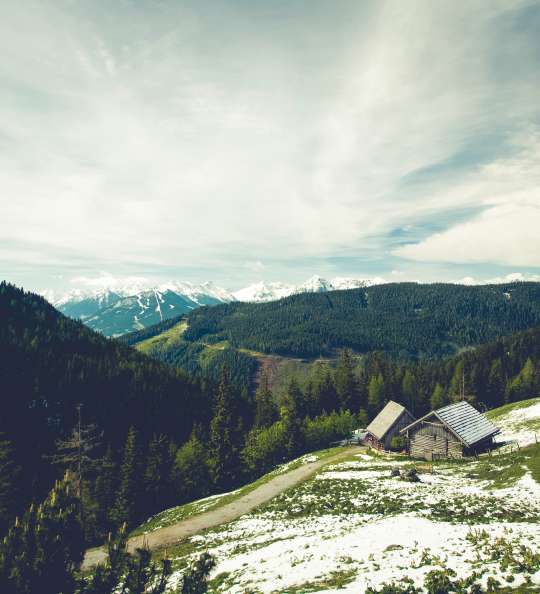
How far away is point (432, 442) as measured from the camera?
174ft

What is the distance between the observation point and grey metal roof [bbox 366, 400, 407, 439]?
66000 mm

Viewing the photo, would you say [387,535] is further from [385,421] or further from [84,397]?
[84,397]

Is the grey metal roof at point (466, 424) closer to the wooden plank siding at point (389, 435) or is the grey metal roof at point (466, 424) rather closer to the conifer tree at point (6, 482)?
the wooden plank siding at point (389, 435)

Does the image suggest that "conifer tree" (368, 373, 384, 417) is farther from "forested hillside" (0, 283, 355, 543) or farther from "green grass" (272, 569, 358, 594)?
"green grass" (272, 569, 358, 594)

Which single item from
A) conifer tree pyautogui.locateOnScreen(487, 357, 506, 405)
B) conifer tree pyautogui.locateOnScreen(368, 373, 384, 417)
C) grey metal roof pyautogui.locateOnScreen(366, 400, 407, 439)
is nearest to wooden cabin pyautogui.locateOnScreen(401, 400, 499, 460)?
grey metal roof pyautogui.locateOnScreen(366, 400, 407, 439)

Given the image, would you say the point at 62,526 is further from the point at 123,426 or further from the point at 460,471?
the point at 123,426

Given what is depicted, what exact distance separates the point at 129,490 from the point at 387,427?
1743 inches

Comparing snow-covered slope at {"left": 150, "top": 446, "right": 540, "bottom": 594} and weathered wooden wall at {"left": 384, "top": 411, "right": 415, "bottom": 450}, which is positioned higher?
snow-covered slope at {"left": 150, "top": 446, "right": 540, "bottom": 594}

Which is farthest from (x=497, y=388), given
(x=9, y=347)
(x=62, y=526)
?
(x=9, y=347)

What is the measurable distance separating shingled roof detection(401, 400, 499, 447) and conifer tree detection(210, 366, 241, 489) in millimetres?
32771

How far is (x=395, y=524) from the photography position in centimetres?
2170

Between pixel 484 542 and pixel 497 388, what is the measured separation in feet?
320

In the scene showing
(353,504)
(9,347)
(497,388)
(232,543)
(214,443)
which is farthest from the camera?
(9,347)

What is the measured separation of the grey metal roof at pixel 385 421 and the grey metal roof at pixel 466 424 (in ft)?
48.6
